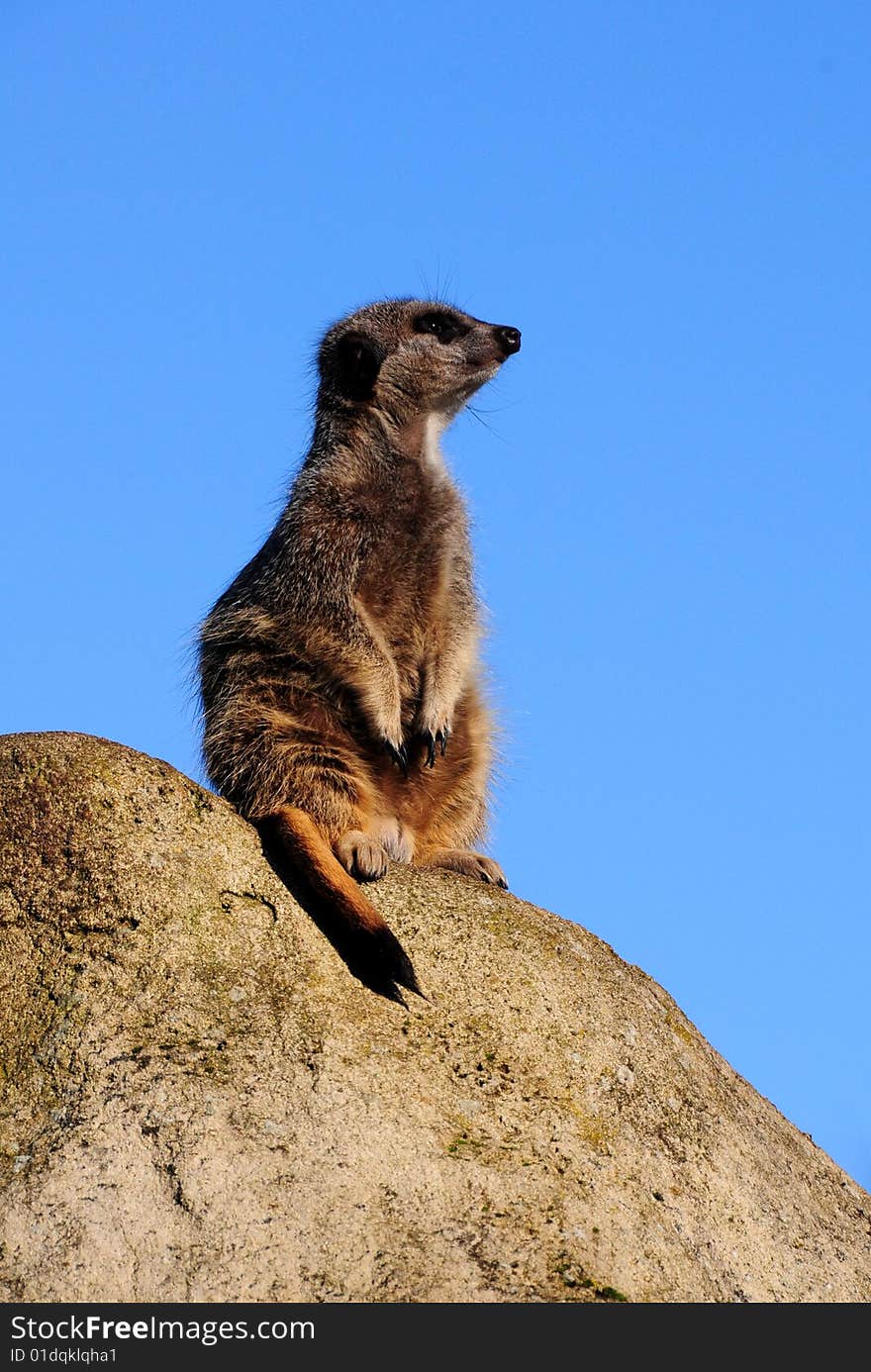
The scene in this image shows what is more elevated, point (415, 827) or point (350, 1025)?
point (415, 827)

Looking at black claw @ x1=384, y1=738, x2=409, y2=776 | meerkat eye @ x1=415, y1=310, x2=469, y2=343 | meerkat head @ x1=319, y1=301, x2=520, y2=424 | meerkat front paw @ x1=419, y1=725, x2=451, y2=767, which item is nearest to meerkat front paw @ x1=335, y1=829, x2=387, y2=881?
black claw @ x1=384, y1=738, x2=409, y2=776

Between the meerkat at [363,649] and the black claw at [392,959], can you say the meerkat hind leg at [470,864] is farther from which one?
the black claw at [392,959]

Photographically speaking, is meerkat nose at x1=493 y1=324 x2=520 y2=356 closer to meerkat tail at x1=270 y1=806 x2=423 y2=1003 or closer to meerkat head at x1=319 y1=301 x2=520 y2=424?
meerkat head at x1=319 y1=301 x2=520 y2=424

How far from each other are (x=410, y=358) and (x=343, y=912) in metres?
3.03

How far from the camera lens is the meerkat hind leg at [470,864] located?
583cm

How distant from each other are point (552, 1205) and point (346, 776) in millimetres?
1933

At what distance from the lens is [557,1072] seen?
4.87 metres

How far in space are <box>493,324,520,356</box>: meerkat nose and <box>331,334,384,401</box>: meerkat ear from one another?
535 mm

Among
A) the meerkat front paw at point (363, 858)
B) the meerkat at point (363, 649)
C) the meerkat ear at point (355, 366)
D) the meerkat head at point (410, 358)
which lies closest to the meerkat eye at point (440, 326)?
the meerkat head at point (410, 358)

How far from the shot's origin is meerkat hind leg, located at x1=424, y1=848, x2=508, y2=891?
19.1 feet

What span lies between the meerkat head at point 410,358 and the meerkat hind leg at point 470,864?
6.43ft

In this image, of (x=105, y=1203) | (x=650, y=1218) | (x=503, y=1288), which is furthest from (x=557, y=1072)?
(x=105, y=1203)
